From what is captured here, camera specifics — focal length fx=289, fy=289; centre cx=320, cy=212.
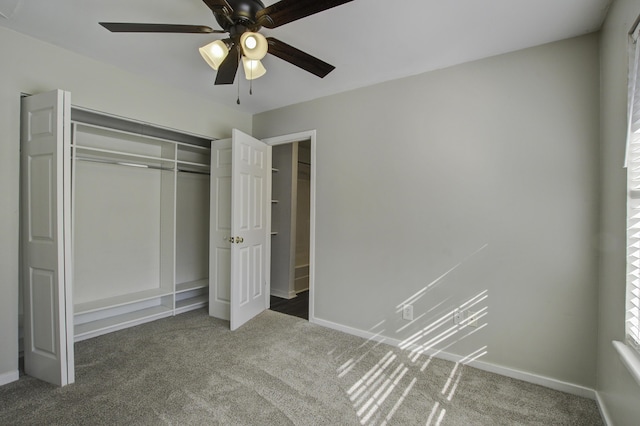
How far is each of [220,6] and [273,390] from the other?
236cm

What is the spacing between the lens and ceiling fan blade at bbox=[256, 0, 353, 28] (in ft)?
4.30

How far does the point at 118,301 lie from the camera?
3.00 meters

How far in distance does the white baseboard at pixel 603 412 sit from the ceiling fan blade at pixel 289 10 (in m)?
2.68

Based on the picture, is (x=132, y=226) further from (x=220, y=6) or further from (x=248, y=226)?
(x=220, y=6)

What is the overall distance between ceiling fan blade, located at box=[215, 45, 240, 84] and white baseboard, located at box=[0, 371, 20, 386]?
260cm

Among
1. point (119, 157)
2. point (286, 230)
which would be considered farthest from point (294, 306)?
point (119, 157)

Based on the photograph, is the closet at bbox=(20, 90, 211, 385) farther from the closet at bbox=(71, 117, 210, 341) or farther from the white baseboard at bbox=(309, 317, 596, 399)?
the white baseboard at bbox=(309, 317, 596, 399)

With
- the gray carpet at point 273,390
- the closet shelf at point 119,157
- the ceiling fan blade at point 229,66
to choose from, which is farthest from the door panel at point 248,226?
the ceiling fan blade at point 229,66

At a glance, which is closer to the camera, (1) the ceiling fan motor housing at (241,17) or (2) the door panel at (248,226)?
(1) the ceiling fan motor housing at (241,17)

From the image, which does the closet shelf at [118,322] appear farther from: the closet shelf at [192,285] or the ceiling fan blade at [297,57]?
the ceiling fan blade at [297,57]

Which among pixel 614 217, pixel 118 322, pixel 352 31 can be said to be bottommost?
pixel 118 322

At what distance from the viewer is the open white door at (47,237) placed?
2027 mm

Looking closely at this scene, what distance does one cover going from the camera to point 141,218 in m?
3.38

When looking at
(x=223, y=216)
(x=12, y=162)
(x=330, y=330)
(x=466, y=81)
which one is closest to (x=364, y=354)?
(x=330, y=330)
